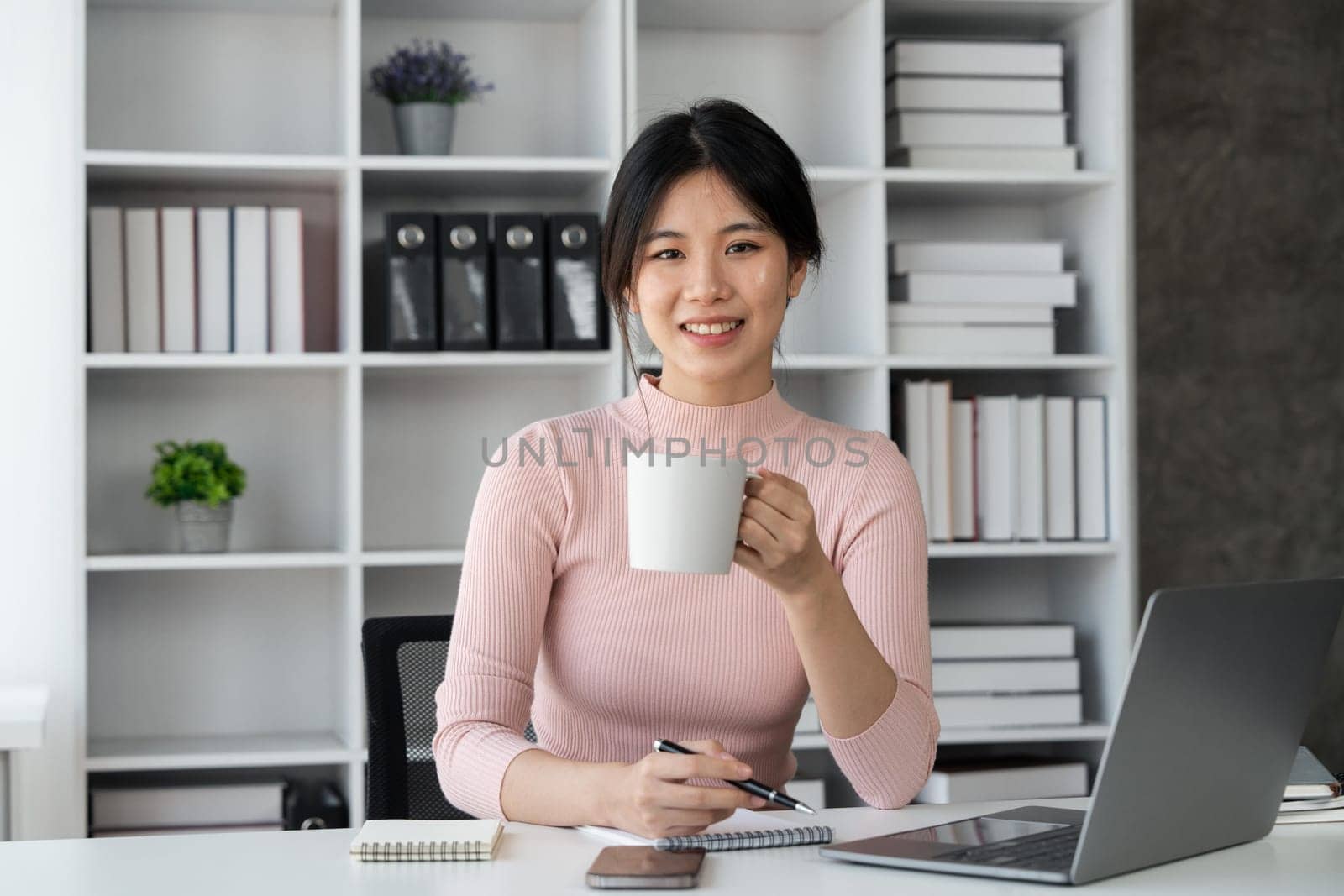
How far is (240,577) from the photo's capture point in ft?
9.37

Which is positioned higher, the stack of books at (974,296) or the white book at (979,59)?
the white book at (979,59)

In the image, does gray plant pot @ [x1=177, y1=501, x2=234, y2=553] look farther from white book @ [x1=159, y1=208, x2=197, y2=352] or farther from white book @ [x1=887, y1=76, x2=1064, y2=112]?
white book @ [x1=887, y1=76, x2=1064, y2=112]

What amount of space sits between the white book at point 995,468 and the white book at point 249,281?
134 cm

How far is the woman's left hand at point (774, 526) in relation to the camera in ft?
3.76

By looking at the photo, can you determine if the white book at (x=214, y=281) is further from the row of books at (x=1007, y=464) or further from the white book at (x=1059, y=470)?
the white book at (x=1059, y=470)

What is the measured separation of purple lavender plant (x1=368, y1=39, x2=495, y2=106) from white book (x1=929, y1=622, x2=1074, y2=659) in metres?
1.34

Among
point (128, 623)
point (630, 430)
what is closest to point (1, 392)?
point (128, 623)

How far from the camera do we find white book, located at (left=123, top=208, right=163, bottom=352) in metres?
2.57

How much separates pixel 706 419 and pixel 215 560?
1215mm

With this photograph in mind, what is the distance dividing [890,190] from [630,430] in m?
1.39

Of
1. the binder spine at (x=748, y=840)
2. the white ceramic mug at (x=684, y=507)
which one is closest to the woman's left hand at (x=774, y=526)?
the white ceramic mug at (x=684, y=507)

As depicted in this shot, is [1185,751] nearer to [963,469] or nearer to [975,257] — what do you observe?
[963,469]

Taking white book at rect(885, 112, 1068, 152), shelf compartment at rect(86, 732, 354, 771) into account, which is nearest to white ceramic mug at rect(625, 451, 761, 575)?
shelf compartment at rect(86, 732, 354, 771)

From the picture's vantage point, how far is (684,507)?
107cm
